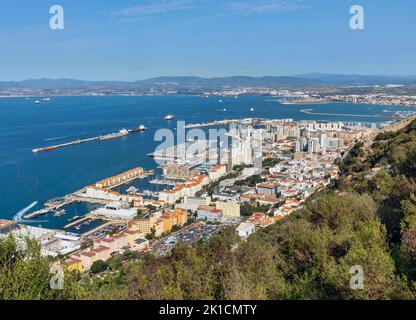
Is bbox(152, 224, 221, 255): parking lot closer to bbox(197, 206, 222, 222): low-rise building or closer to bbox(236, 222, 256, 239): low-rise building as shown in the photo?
bbox(197, 206, 222, 222): low-rise building

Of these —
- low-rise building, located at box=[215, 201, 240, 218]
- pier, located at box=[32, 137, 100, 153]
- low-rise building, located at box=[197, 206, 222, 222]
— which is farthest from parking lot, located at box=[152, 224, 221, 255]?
pier, located at box=[32, 137, 100, 153]

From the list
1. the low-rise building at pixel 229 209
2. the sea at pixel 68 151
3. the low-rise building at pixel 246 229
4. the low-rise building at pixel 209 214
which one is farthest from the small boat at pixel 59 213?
the low-rise building at pixel 246 229

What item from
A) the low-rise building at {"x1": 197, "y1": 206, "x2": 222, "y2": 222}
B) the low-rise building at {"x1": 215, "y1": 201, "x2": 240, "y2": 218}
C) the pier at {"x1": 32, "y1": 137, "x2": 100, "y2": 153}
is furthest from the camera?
the pier at {"x1": 32, "y1": 137, "x2": 100, "y2": 153}

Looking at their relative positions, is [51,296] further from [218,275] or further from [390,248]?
[390,248]

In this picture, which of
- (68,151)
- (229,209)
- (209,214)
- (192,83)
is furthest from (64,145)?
(192,83)

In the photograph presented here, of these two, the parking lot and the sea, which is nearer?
the parking lot

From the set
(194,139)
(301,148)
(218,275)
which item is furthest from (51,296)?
(194,139)

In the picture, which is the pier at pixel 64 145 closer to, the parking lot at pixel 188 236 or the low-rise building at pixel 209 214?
the low-rise building at pixel 209 214

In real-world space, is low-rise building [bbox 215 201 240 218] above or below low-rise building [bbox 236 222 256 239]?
below

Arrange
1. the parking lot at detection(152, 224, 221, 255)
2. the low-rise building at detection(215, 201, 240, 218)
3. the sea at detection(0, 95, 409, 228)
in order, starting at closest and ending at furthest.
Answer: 1. the parking lot at detection(152, 224, 221, 255)
2. the low-rise building at detection(215, 201, 240, 218)
3. the sea at detection(0, 95, 409, 228)
